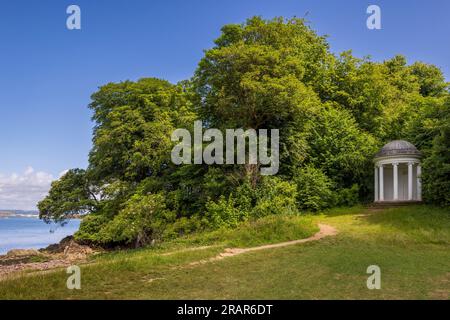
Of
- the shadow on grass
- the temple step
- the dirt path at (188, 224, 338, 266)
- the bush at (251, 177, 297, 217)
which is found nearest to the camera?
the dirt path at (188, 224, 338, 266)

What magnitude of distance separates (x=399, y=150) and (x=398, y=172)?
2.83 meters

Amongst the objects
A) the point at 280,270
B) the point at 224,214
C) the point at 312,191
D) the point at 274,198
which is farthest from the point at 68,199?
the point at 280,270

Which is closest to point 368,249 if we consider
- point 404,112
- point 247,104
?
point 247,104

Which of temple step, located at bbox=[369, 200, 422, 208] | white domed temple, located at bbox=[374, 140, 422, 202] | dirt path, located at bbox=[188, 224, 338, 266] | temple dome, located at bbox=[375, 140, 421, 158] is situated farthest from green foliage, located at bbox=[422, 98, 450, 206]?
dirt path, located at bbox=[188, 224, 338, 266]

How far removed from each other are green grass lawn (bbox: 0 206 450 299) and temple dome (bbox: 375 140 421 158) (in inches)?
277

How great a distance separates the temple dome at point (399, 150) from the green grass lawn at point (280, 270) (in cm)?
703

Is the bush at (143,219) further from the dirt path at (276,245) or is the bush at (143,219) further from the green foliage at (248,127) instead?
the dirt path at (276,245)

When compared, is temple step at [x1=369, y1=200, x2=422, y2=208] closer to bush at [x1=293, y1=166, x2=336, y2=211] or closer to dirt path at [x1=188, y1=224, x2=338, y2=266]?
bush at [x1=293, y1=166, x2=336, y2=211]

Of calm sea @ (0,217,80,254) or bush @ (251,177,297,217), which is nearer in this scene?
bush @ (251,177,297,217)

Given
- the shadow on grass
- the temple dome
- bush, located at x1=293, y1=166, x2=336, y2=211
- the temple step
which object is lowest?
the shadow on grass

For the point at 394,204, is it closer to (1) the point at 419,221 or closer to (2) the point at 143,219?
(1) the point at 419,221

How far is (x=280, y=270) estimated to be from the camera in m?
10.4

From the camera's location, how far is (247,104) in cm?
2125

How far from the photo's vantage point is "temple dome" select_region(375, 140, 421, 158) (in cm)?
2280
